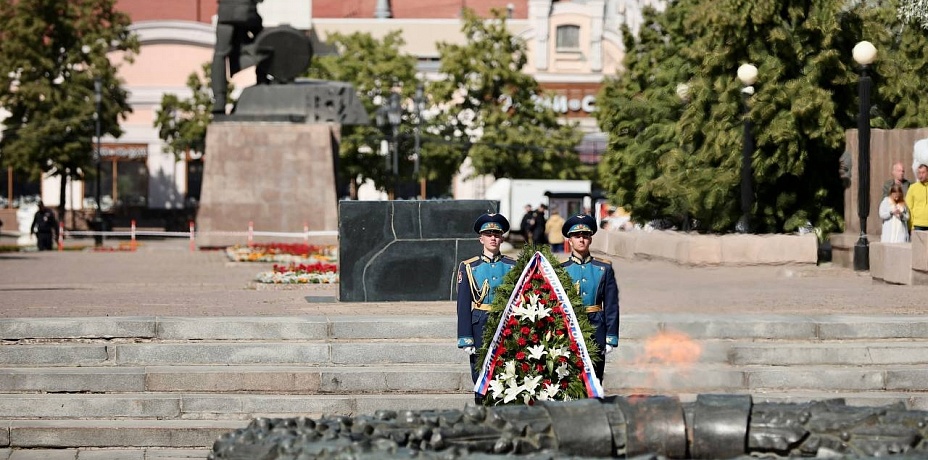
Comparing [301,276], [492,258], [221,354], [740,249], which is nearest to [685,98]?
[740,249]

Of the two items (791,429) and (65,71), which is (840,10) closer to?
(791,429)

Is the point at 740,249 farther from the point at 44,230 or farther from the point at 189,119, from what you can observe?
the point at 189,119

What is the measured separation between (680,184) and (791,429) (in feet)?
74.0

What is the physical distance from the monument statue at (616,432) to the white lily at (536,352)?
2533mm

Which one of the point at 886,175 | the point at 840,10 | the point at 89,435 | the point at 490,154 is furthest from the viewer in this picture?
the point at 490,154

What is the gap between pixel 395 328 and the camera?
14.1m

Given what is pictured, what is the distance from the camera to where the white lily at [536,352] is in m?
9.53

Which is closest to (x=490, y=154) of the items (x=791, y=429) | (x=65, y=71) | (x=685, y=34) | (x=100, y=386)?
(x=65, y=71)

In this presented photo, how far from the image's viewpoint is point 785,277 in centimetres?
2303

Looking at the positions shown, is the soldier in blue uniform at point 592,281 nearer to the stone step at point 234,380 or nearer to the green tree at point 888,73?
the stone step at point 234,380

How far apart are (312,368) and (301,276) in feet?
32.0

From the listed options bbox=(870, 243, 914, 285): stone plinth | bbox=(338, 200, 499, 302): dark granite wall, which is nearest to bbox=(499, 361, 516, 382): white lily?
bbox=(338, 200, 499, 302): dark granite wall

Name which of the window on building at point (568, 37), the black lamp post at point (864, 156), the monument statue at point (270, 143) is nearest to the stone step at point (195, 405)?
the black lamp post at point (864, 156)

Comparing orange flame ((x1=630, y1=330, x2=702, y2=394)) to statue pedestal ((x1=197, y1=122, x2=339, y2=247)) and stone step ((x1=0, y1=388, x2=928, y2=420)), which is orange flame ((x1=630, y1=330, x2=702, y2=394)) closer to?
stone step ((x1=0, y1=388, x2=928, y2=420))
